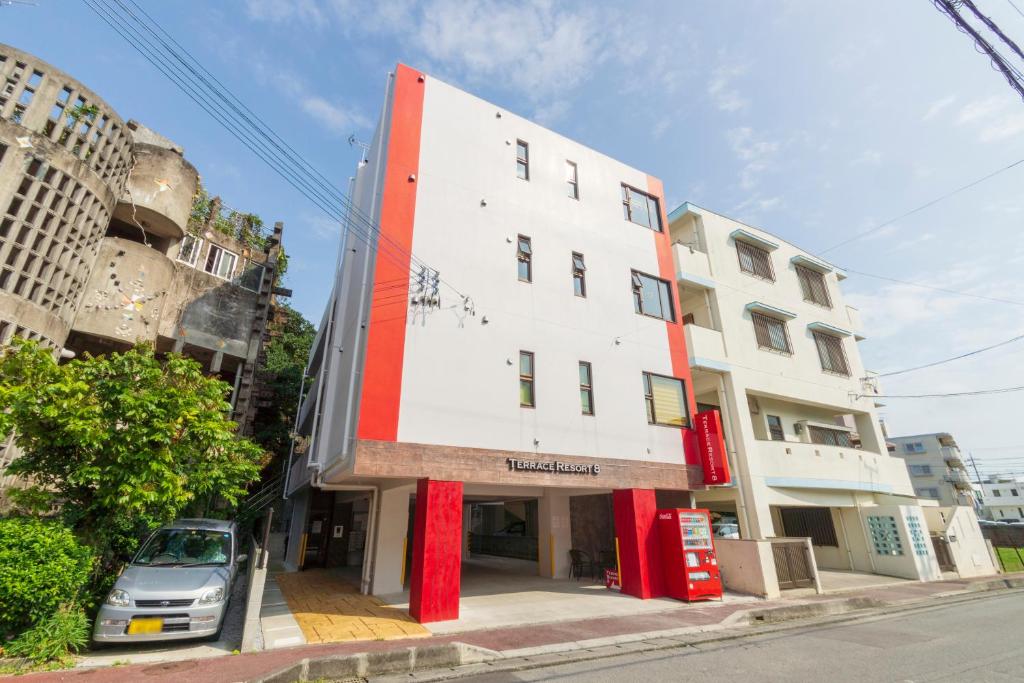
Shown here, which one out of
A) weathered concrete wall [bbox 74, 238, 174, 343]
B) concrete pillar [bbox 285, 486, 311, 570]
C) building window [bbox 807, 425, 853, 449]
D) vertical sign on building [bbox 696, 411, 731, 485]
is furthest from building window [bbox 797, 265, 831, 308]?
weathered concrete wall [bbox 74, 238, 174, 343]

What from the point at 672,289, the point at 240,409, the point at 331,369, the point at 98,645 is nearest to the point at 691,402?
the point at 672,289

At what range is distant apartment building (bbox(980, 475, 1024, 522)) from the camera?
6950 centimetres

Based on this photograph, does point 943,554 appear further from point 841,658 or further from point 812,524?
point 841,658

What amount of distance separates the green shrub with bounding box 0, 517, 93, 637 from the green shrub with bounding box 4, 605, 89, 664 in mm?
122

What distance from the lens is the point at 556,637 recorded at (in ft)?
28.0

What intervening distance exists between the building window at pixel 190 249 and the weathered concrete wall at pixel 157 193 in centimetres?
62

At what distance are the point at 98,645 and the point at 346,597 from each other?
5359mm

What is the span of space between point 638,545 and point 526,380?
17.5 ft

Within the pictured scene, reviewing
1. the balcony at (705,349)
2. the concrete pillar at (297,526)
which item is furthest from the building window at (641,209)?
the concrete pillar at (297,526)

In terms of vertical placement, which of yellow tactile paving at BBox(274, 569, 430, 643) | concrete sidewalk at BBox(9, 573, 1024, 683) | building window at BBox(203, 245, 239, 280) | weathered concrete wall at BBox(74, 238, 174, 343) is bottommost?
concrete sidewalk at BBox(9, 573, 1024, 683)

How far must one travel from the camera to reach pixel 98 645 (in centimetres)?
725

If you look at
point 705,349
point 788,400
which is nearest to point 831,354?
point 788,400

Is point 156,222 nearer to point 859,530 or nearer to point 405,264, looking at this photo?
point 405,264

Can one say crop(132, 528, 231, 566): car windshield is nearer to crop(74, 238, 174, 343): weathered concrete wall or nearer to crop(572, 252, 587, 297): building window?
crop(572, 252, 587, 297): building window
